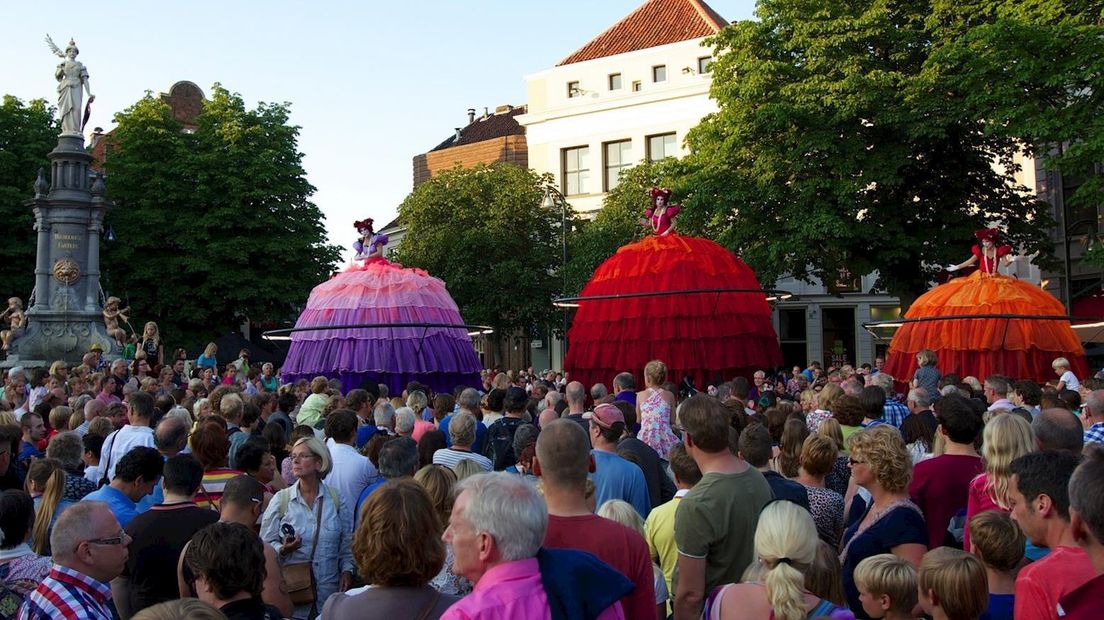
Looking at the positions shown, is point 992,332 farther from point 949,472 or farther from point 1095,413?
point 949,472

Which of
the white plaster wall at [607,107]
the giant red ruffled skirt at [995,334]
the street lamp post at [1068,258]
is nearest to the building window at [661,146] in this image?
the white plaster wall at [607,107]

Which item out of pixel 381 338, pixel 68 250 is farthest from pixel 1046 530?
pixel 68 250

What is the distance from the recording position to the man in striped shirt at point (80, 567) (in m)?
4.44

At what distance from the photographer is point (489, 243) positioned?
135ft

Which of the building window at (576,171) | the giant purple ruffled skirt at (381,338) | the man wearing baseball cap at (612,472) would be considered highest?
the building window at (576,171)

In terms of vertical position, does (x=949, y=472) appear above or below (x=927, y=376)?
below

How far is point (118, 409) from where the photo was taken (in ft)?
31.4

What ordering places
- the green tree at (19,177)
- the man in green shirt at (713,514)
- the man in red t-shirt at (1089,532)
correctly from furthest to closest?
the green tree at (19,177) < the man in green shirt at (713,514) < the man in red t-shirt at (1089,532)

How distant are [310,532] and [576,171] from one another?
148 feet

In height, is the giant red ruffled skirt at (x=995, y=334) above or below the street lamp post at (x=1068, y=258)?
below

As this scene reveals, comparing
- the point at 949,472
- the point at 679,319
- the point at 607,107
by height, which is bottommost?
the point at 949,472

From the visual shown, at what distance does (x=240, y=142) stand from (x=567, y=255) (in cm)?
1436

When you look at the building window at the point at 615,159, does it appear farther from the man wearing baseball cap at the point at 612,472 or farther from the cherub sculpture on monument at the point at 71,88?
the man wearing baseball cap at the point at 612,472

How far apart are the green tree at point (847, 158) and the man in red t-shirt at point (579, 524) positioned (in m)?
24.6
